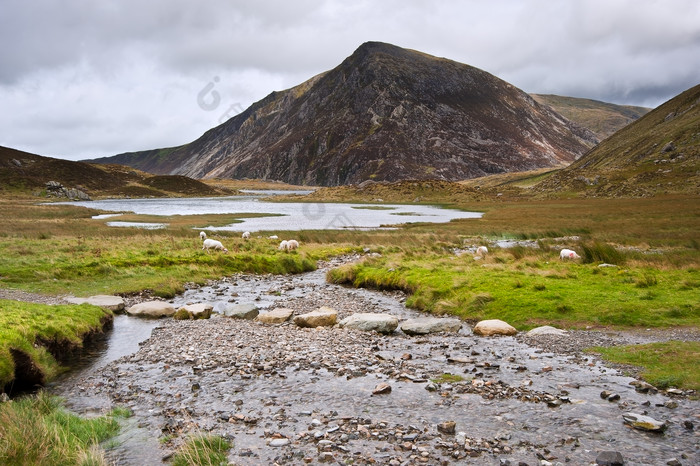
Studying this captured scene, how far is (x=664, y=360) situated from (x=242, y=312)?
1579 cm

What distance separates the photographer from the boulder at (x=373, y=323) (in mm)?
17656

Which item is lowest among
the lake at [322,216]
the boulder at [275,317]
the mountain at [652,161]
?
the boulder at [275,317]

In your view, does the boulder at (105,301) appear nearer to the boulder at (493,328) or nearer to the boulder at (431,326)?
the boulder at (431,326)

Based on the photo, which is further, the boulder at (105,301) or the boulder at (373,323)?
the boulder at (105,301)

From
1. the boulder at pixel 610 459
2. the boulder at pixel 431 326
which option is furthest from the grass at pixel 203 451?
the boulder at pixel 431 326

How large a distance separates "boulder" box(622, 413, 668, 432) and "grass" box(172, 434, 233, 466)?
813 cm

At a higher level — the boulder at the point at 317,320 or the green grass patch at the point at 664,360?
the green grass patch at the point at 664,360

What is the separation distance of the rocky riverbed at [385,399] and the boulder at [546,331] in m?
0.50

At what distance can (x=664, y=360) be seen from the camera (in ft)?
40.1

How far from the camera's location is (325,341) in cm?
1620

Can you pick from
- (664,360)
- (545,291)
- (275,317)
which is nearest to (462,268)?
(545,291)

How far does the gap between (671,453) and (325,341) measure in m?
10.5

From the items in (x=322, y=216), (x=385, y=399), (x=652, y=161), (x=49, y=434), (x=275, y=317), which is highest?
(x=652, y=161)

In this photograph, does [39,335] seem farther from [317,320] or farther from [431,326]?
[431,326]
